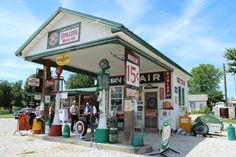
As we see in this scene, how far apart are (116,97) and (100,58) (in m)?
4.67

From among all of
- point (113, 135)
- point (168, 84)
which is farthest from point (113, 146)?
point (168, 84)

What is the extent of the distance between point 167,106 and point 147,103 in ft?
4.66

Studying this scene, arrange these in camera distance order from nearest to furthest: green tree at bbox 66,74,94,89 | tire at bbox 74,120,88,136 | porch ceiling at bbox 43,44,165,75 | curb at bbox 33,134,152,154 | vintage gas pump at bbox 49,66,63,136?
curb at bbox 33,134,152,154 < tire at bbox 74,120,88,136 < porch ceiling at bbox 43,44,165,75 < vintage gas pump at bbox 49,66,63,136 < green tree at bbox 66,74,94,89

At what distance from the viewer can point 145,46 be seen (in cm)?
908

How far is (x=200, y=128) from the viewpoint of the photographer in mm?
12578

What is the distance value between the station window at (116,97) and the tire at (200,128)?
4.67 m

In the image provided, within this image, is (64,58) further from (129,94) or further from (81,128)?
(129,94)

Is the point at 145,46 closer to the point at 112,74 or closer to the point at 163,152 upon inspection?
the point at 163,152

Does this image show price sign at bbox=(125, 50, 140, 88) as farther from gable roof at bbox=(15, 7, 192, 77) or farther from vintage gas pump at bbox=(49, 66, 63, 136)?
vintage gas pump at bbox=(49, 66, 63, 136)

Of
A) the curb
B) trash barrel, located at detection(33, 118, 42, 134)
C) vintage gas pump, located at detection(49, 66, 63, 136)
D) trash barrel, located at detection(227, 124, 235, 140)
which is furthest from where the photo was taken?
trash barrel, located at detection(33, 118, 42, 134)

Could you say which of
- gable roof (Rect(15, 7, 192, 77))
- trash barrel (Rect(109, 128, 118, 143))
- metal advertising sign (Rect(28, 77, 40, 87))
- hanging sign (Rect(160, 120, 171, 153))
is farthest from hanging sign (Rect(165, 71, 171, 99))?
metal advertising sign (Rect(28, 77, 40, 87))

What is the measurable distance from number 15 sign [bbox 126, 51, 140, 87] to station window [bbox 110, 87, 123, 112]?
6.63 meters

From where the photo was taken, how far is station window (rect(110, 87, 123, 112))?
15216 millimetres

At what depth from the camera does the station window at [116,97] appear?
49.9 ft
